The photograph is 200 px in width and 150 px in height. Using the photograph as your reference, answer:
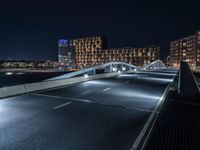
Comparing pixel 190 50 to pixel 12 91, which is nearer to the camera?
pixel 12 91

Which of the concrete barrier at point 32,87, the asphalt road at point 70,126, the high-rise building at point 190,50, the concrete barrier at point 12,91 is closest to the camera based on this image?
Result: the asphalt road at point 70,126

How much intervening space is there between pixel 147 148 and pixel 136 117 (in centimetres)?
314

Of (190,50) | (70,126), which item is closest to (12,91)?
(70,126)

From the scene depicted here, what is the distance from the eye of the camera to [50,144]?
509 centimetres

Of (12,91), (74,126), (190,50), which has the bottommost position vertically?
(74,126)

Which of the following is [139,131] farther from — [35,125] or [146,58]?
[146,58]

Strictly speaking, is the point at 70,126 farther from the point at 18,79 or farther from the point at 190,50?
the point at 190,50

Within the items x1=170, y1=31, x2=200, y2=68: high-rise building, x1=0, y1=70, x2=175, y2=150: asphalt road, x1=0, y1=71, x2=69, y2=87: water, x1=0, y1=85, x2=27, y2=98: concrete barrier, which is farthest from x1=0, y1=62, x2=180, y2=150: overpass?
x1=170, y1=31, x2=200, y2=68: high-rise building

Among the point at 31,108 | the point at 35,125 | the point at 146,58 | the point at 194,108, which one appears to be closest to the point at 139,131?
the point at 35,125

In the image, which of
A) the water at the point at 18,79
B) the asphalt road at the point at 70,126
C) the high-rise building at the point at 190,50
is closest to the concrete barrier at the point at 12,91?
the asphalt road at the point at 70,126

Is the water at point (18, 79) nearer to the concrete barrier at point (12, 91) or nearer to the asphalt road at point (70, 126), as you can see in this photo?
the concrete barrier at point (12, 91)

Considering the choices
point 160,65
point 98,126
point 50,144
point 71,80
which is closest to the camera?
point 50,144

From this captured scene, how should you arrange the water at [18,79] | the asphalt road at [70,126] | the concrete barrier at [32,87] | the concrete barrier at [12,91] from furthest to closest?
the water at [18,79] < the concrete barrier at [32,87] < the concrete barrier at [12,91] < the asphalt road at [70,126]

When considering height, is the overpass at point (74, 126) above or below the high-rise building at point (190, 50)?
below
